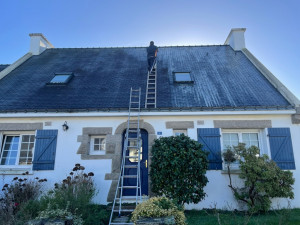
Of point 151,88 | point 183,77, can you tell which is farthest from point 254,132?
point 151,88

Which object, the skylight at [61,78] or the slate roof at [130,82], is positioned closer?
the slate roof at [130,82]

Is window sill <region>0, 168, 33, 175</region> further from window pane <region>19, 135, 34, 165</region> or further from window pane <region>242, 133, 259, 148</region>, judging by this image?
window pane <region>242, 133, 259, 148</region>

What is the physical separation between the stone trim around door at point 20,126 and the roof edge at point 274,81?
8.26 m

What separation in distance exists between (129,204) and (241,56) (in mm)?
8798

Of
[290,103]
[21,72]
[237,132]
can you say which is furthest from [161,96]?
[21,72]

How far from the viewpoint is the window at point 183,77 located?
31.4 feet

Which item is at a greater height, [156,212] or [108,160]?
[108,160]

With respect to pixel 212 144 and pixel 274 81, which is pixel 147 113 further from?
pixel 274 81

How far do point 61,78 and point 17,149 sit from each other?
3296 millimetres

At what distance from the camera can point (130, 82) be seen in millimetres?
9719

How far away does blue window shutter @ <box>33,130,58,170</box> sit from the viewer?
7.73m

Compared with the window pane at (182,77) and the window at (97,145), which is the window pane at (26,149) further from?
the window pane at (182,77)

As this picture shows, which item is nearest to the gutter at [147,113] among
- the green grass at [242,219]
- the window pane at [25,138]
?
the window pane at [25,138]

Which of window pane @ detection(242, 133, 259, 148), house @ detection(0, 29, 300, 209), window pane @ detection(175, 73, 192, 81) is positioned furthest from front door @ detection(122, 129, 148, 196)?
window pane @ detection(242, 133, 259, 148)
